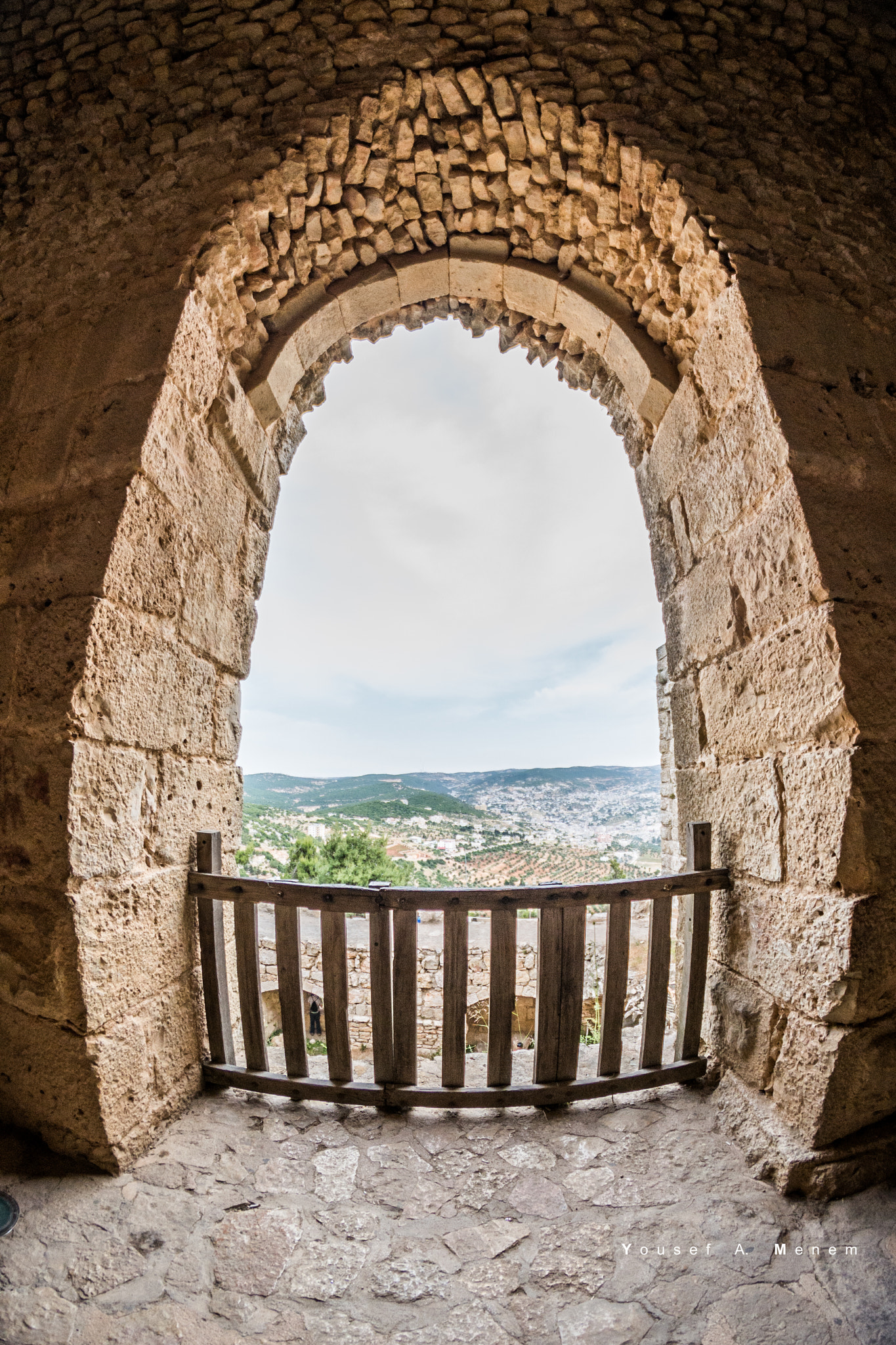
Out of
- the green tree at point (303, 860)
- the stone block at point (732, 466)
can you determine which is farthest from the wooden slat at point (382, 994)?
the green tree at point (303, 860)

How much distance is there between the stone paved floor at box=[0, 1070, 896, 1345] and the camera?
1187 mm

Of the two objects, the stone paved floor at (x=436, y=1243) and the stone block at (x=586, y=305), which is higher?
the stone block at (x=586, y=305)

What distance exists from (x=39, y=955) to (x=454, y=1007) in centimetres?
132

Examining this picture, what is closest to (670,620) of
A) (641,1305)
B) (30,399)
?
(641,1305)

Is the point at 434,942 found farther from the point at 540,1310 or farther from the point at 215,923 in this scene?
the point at 540,1310

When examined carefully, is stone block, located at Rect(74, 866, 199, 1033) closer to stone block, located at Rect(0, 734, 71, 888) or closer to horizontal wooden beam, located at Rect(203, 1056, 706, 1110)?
stone block, located at Rect(0, 734, 71, 888)

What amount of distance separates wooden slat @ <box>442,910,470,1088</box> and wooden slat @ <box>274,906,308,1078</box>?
0.51m

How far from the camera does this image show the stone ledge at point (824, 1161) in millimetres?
1464

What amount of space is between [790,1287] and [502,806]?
8458mm

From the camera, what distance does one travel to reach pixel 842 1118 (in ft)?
4.88

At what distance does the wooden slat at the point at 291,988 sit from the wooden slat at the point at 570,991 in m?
0.92

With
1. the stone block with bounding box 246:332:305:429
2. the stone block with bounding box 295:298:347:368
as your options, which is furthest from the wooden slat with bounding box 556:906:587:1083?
the stone block with bounding box 295:298:347:368

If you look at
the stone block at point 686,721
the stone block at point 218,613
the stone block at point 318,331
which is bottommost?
the stone block at point 686,721

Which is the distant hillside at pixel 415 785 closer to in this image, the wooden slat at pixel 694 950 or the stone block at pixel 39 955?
the wooden slat at pixel 694 950
